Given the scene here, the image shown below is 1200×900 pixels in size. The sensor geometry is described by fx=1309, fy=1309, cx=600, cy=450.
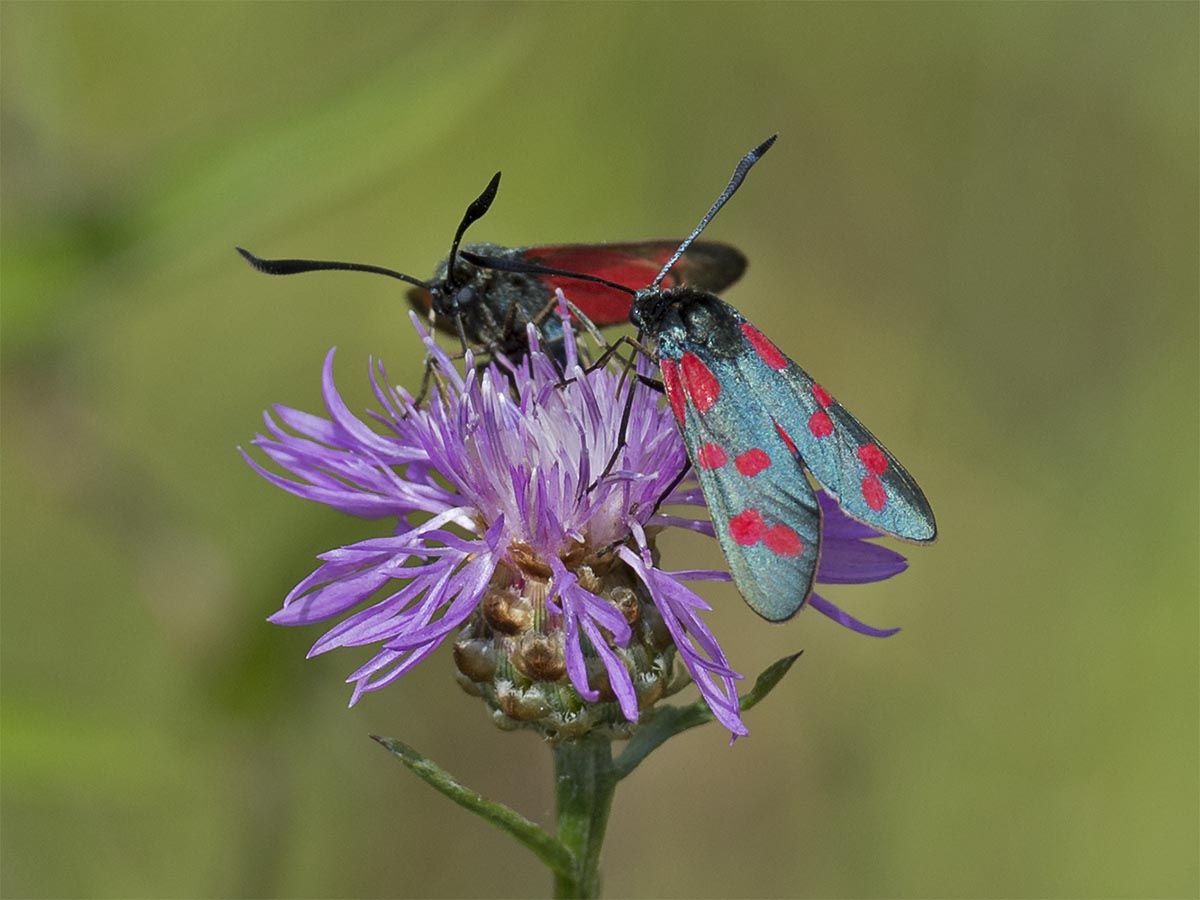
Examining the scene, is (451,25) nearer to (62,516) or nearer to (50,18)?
(50,18)

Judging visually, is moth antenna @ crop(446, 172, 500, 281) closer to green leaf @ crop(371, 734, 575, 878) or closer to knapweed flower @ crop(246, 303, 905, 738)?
knapweed flower @ crop(246, 303, 905, 738)

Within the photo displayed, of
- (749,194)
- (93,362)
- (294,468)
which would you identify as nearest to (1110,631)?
(749,194)

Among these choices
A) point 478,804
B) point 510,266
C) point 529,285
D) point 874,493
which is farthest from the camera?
point 529,285

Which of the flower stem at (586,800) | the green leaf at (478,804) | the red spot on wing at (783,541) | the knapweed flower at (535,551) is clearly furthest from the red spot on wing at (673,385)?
the green leaf at (478,804)

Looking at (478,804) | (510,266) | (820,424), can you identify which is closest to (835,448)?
(820,424)

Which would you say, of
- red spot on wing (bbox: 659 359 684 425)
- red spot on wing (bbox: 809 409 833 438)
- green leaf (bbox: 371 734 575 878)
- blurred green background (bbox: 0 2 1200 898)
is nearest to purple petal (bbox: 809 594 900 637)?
red spot on wing (bbox: 809 409 833 438)

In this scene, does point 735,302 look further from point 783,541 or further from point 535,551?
point 783,541

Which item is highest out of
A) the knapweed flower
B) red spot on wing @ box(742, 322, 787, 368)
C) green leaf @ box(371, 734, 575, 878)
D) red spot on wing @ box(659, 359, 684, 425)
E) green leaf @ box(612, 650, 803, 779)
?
red spot on wing @ box(742, 322, 787, 368)
